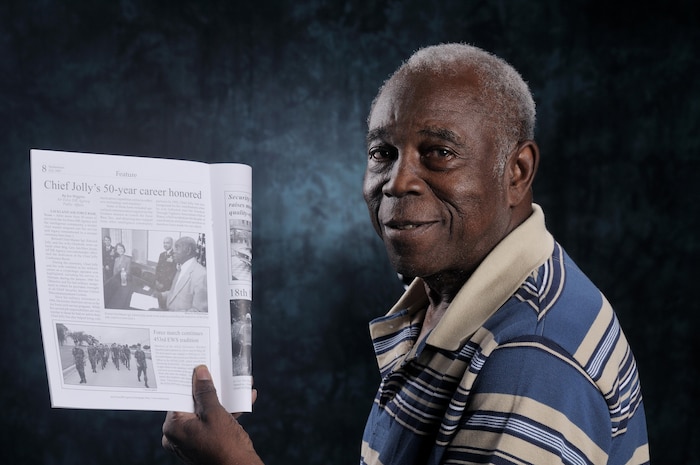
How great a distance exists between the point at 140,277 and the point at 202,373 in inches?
7.7

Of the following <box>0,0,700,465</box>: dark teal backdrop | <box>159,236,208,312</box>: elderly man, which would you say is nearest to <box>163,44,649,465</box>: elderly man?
<box>159,236,208,312</box>: elderly man

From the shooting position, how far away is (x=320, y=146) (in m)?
3.63

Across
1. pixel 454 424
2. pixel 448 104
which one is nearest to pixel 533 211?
pixel 448 104

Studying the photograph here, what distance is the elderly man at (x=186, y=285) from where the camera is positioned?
1358 mm

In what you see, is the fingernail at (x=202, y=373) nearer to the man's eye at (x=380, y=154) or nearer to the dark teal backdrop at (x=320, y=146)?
the man's eye at (x=380, y=154)

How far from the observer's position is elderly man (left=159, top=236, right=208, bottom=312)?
4.46 feet

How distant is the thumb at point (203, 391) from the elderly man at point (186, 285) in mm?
108

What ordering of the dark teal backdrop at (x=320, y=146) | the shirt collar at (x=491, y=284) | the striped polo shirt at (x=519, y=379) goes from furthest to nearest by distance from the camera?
1. the dark teal backdrop at (x=320, y=146)
2. the shirt collar at (x=491, y=284)
3. the striped polo shirt at (x=519, y=379)

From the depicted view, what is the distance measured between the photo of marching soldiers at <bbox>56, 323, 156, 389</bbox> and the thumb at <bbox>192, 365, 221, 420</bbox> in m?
0.07

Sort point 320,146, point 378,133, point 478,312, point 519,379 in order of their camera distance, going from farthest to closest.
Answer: point 320,146
point 378,133
point 478,312
point 519,379

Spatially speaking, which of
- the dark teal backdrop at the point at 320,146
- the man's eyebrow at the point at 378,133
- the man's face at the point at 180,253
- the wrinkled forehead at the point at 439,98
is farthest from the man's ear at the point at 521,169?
the dark teal backdrop at the point at 320,146

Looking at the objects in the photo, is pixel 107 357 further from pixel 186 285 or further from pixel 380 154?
pixel 380 154

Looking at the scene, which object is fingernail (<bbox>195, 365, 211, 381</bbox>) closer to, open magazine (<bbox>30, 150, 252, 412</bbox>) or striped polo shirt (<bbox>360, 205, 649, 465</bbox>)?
open magazine (<bbox>30, 150, 252, 412</bbox>)

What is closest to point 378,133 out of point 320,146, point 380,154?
point 380,154
